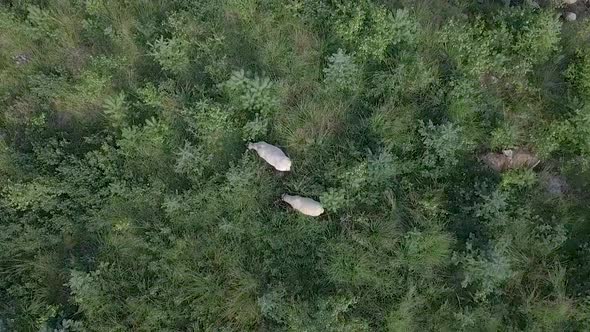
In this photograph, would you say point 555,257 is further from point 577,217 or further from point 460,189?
point 460,189

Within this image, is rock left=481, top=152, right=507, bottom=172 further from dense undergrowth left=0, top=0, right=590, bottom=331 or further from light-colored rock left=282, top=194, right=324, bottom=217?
light-colored rock left=282, top=194, right=324, bottom=217

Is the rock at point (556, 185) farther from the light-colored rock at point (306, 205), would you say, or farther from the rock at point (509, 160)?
the light-colored rock at point (306, 205)

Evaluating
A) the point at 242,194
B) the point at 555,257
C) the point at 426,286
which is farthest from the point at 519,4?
the point at 242,194

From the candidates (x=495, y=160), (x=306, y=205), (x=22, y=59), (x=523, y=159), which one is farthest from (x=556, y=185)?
(x=22, y=59)

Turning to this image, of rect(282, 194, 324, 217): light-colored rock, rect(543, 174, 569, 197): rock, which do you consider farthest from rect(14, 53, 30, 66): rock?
rect(543, 174, 569, 197): rock

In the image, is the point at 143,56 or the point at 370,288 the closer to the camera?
the point at 370,288
